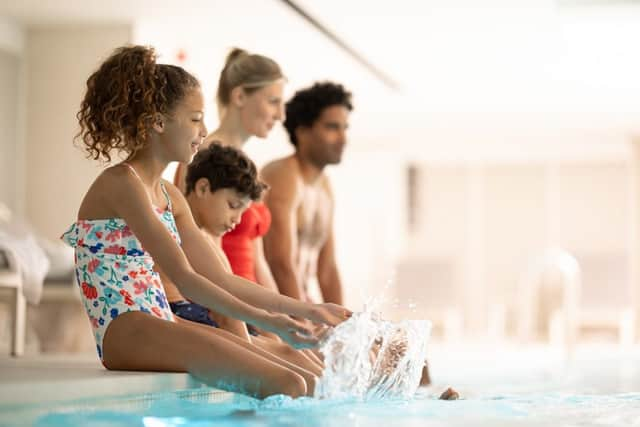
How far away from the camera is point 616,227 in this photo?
1334 centimetres

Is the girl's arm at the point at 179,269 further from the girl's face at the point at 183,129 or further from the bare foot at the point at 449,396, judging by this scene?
the bare foot at the point at 449,396

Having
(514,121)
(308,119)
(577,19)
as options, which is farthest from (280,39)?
(514,121)

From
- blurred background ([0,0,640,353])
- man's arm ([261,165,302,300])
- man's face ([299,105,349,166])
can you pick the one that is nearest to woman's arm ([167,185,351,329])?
blurred background ([0,0,640,353])

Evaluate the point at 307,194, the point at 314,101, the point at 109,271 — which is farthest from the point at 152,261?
the point at 314,101

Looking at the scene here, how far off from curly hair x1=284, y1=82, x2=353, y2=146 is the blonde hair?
18.8 inches

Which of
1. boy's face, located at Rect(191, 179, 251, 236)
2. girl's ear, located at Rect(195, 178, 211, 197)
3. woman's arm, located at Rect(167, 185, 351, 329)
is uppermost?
girl's ear, located at Rect(195, 178, 211, 197)

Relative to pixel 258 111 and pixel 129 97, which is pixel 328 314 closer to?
pixel 129 97

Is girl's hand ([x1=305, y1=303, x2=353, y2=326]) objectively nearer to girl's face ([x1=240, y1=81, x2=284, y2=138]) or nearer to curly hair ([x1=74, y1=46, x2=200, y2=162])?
curly hair ([x1=74, y1=46, x2=200, y2=162])

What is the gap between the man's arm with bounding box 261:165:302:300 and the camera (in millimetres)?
4258

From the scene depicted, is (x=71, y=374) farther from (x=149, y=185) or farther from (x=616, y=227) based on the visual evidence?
(x=616, y=227)

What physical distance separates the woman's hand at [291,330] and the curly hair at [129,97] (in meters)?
0.61

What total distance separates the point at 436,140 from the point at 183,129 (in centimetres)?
1032

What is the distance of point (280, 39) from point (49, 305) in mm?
2543

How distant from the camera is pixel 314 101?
4.62 meters
